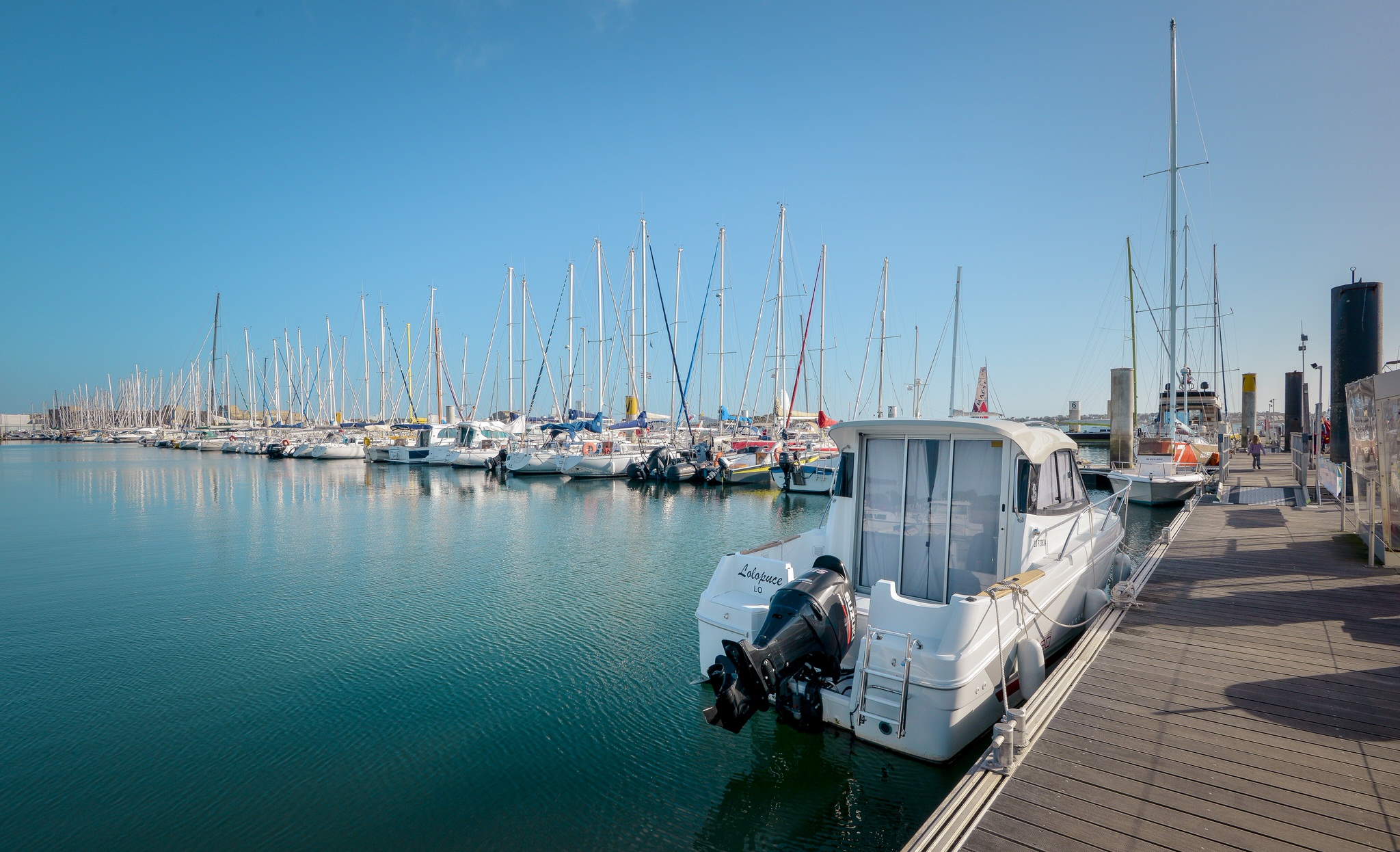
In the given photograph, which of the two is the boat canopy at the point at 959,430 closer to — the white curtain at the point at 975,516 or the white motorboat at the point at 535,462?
the white curtain at the point at 975,516

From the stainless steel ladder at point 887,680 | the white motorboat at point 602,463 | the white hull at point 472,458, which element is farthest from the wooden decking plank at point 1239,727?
the white hull at point 472,458

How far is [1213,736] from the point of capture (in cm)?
446

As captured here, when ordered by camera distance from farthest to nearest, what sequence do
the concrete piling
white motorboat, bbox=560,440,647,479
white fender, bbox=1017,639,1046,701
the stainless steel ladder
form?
white motorboat, bbox=560,440,647,479
the concrete piling
white fender, bbox=1017,639,1046,701
the stainless steel ladder

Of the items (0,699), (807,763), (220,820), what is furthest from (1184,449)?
(0,699)

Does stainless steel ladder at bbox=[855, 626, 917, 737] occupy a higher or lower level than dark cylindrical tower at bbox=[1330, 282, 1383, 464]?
lower

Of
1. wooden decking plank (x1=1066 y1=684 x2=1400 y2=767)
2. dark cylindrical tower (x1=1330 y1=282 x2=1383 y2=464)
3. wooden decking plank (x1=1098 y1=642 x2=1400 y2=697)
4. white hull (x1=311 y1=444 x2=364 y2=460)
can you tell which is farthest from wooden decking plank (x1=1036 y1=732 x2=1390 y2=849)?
white hull (x1=311 y1=444 x2=364 y2=460)

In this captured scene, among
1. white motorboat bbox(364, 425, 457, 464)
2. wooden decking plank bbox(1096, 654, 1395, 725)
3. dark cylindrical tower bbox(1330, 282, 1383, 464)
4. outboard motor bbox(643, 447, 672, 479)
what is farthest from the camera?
white motorboat bbox(364, 425, 457, 464)

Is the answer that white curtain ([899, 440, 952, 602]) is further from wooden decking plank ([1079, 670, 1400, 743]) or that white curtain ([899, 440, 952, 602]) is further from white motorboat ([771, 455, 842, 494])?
white motorboat ([771, 455, 842, 494])

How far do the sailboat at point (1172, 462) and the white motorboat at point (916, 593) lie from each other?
1632 cm

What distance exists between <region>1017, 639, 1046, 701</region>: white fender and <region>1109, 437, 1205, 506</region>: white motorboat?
61.4 ft

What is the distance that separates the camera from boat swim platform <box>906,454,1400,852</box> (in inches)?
138

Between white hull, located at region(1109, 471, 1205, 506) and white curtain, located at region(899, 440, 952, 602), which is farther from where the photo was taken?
white hull, located at region(1109, 471, 1205, 506)

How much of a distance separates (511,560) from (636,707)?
30.3ft

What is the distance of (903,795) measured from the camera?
18.3ft
